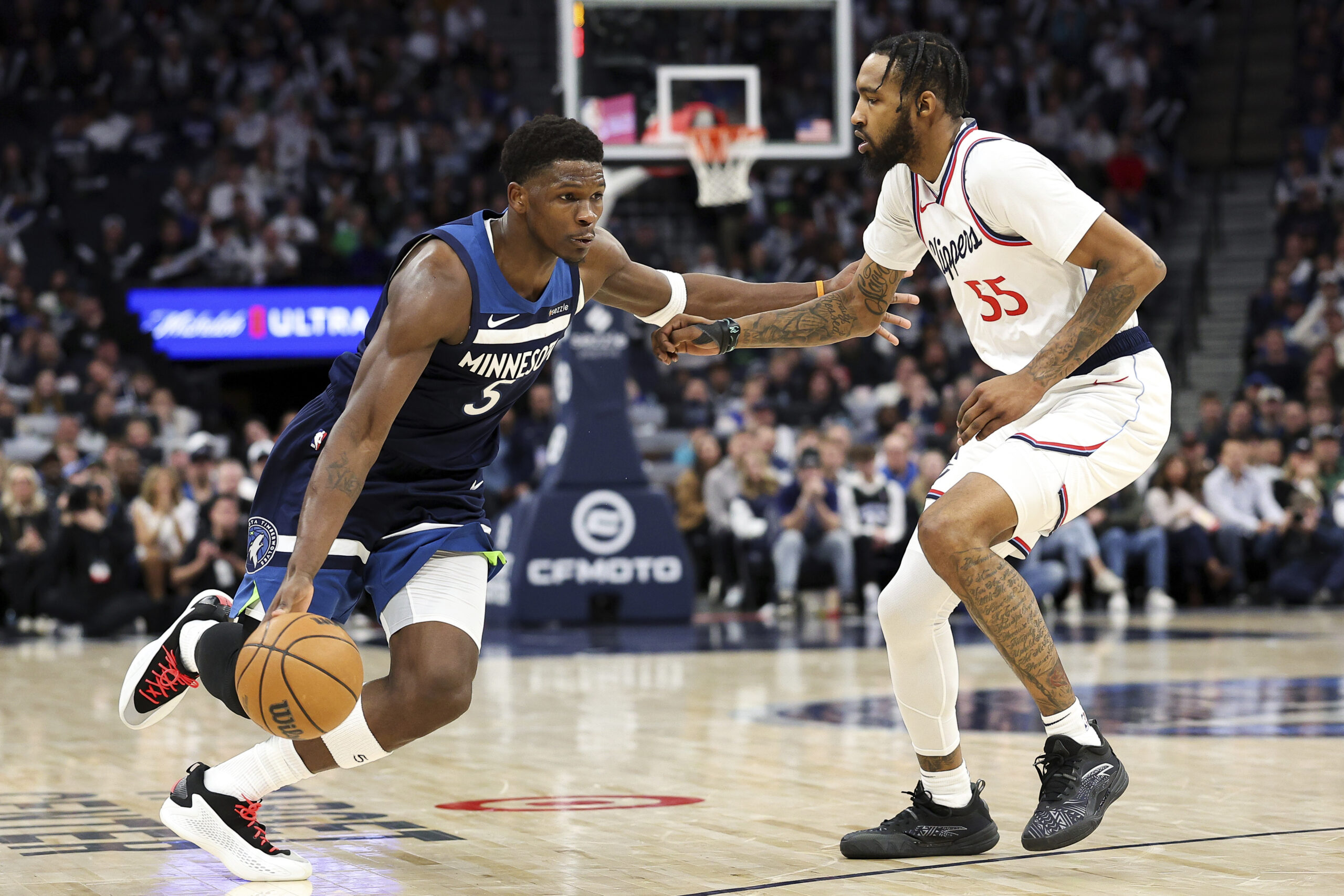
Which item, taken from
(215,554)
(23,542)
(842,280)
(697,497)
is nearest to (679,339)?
(842,280)

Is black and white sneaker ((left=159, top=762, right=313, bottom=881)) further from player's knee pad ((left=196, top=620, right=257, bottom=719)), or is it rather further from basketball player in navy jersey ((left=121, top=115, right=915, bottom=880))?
player's knee pad ((left=196, top=620, right=257, bottom=719))

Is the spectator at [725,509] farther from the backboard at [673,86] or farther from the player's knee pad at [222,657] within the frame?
the player's knee pad at [222,657]

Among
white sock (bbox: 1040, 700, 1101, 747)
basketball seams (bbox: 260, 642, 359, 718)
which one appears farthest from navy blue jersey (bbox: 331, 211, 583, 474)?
white sock (bbox: 1040, 700, 1101, 747)

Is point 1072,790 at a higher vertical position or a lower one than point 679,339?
lower

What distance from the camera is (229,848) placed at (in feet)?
13.8

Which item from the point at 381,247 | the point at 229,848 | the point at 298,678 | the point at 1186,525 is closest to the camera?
the point at 298,678

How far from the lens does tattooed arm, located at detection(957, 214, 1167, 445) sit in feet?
14.0

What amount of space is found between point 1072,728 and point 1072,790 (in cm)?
19

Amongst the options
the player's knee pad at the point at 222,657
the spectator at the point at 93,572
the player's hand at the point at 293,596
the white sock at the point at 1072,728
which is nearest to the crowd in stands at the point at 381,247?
the spectator at the point at 93,572

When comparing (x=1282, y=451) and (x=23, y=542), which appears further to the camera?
Answer: (x=1282, y=451)

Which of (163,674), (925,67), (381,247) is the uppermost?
(381,247)

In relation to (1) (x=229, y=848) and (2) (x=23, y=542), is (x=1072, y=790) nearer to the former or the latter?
(1) (x=229, y=848)

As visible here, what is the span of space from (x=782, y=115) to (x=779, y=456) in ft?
13.3

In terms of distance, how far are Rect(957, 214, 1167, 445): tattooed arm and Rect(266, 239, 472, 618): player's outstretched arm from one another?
1.35m
